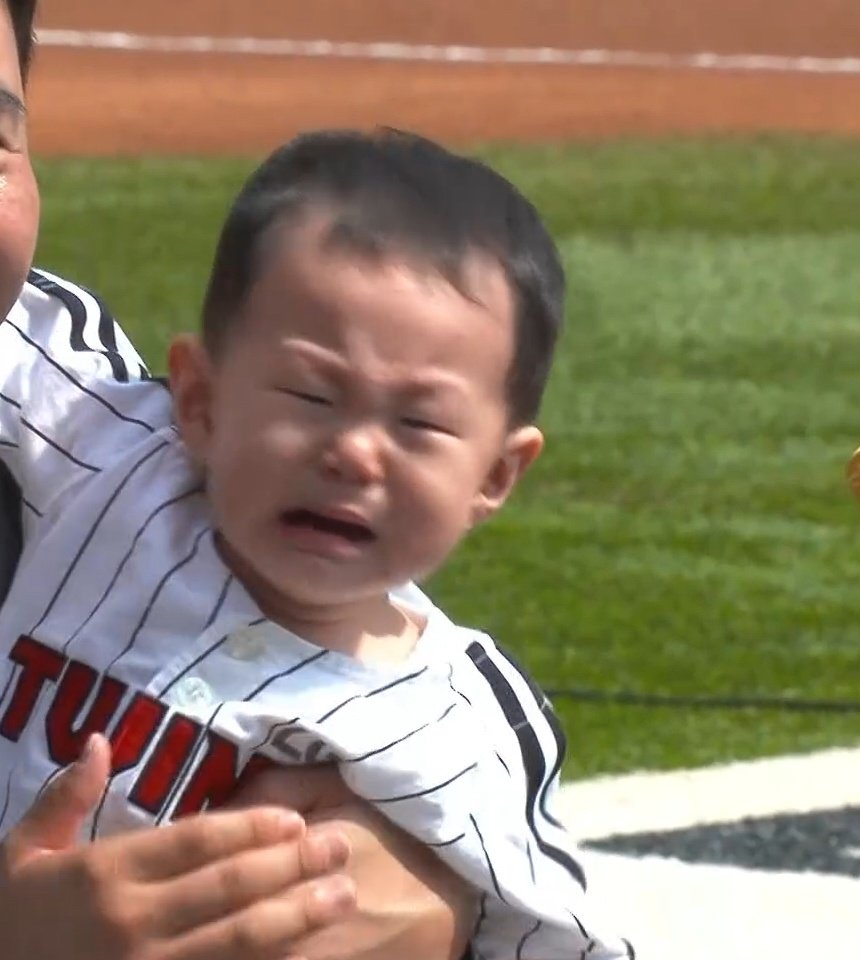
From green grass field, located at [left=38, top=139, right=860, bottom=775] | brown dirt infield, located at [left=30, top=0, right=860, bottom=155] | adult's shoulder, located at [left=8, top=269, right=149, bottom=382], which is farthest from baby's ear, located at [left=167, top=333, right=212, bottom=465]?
brown dirt infield, located at [left=30, top=0, right=860, bottom=155]

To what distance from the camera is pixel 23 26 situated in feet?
4.69

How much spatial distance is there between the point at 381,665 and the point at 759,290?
524 centimetres

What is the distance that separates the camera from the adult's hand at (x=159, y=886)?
1.15 m

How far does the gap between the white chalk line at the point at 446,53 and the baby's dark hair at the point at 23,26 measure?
10.2 m

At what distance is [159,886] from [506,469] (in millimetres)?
371

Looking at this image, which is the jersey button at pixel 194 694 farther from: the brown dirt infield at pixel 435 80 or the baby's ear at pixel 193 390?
the brown dirt infield at pixel 435 80

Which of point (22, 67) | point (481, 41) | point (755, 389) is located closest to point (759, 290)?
point (755, 389)

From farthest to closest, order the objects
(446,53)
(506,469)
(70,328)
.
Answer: (446,53), (70,328), (506,469)

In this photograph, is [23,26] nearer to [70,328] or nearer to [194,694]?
[70,328]

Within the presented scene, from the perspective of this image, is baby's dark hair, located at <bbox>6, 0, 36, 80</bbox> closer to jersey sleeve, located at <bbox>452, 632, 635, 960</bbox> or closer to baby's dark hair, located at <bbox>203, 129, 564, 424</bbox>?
baby's dark hair, located at <bbox>203, 129, 564, 424</bbox>

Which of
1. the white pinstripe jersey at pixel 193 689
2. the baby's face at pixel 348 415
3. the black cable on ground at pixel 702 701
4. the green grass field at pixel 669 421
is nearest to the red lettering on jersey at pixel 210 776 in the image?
the white pinstripe jersey at pixel 193 689

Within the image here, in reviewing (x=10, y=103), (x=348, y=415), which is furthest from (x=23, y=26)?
(x=348, y=415)

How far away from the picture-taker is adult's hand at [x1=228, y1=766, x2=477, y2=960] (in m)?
1.27

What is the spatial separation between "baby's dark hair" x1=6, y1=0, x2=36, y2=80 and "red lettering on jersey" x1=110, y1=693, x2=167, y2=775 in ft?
1.47
